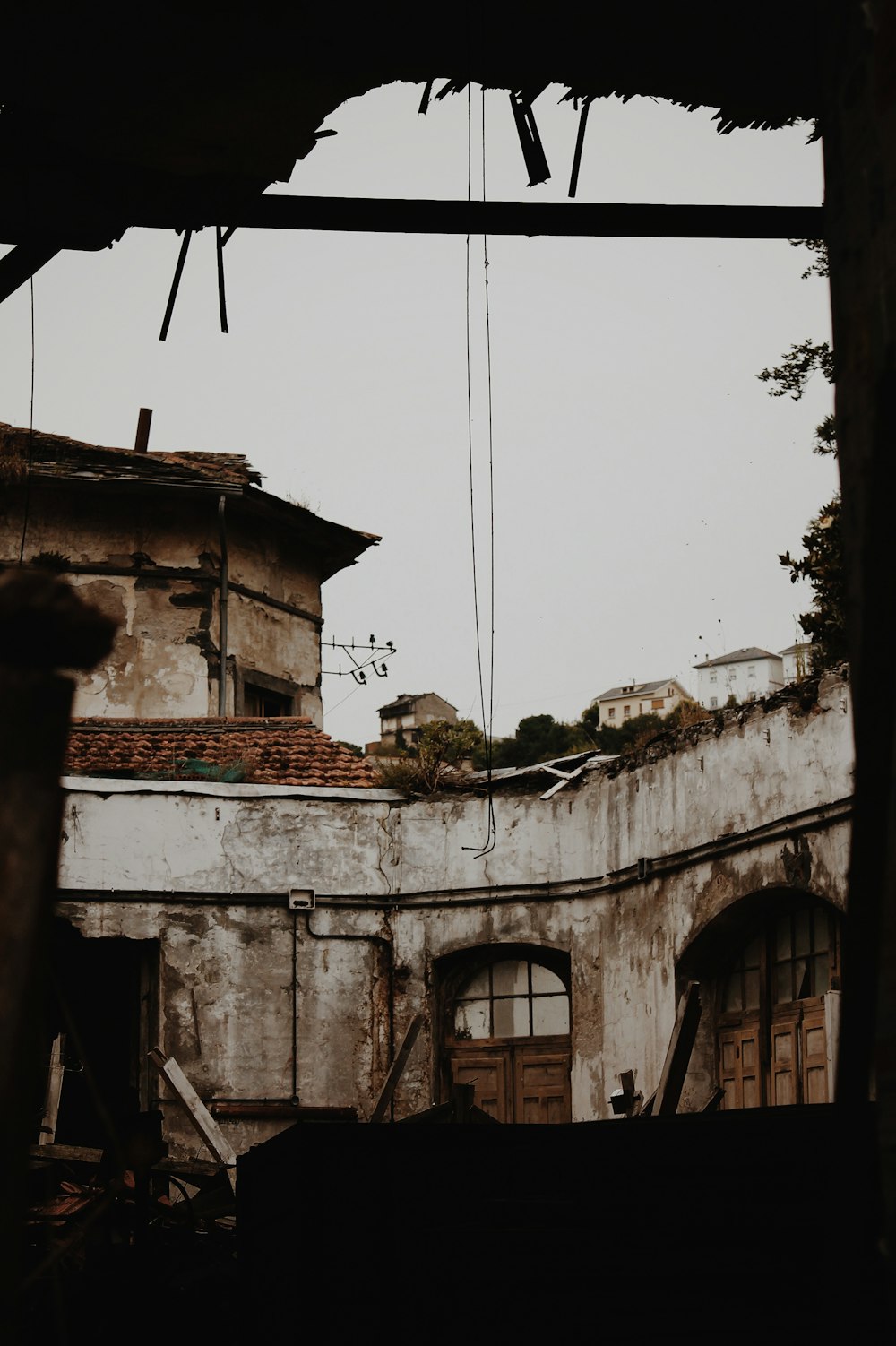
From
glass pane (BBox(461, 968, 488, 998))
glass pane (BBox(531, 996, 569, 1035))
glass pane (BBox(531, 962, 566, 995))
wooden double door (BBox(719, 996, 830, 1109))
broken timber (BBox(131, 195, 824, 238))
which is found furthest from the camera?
glass pane (BBox(461, 968, 488, 998))

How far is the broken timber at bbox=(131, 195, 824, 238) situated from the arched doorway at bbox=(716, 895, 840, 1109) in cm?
881

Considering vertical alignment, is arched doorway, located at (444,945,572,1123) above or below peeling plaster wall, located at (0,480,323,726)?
below

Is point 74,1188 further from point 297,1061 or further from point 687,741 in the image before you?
point 687,741

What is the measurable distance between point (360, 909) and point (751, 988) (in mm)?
4363

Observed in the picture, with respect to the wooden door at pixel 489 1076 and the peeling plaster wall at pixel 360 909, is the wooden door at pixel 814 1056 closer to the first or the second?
the peeling plaster wall at pixel 360 909

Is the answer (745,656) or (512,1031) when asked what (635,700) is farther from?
(512,1031)

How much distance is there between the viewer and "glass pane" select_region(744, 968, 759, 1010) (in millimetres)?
14461

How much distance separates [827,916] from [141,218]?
995 centimetres

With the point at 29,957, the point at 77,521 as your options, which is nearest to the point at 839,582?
the point at 77,521

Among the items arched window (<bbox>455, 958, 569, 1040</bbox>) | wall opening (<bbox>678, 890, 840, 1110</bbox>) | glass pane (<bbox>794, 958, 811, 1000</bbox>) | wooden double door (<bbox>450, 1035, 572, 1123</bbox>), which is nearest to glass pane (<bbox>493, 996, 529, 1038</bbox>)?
arched window (<bbox>455, 958, 569, 1040</bbox>)

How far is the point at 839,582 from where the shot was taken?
16.0m

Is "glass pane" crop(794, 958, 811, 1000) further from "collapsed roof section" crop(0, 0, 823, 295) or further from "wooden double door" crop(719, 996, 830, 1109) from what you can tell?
"collapsed roof section" crop(0, 0, 823, 295)

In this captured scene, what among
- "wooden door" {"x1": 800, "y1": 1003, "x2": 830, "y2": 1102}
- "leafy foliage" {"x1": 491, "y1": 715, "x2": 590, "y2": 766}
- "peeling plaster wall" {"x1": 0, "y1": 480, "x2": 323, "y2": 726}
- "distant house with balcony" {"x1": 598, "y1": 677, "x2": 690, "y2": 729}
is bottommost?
"wooden door" {"x1": 800, "y1": 1003, "x2": 830, "y2": 1102}

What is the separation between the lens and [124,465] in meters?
20.8
